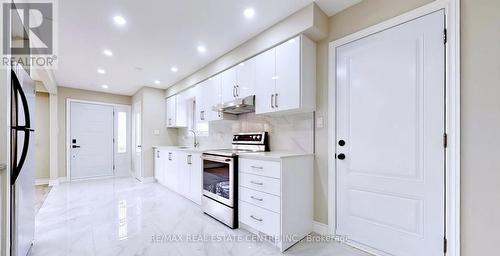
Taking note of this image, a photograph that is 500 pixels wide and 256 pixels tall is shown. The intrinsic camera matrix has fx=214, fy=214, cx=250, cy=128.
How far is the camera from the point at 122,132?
20.4ft

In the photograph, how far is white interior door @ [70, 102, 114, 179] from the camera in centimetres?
551

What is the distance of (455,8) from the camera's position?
1.56 meters

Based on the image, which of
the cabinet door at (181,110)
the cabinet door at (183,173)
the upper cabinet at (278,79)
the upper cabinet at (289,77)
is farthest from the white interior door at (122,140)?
the upper cabinet at (289,77)

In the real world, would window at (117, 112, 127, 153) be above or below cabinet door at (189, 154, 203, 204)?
above

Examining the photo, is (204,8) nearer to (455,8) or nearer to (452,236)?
(455,8)

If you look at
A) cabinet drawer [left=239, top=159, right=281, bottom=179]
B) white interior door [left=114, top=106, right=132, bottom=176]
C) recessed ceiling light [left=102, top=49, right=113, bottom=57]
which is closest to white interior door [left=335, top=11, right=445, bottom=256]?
cabinet drawer [left=239, top=159, right=281, bottom=179]

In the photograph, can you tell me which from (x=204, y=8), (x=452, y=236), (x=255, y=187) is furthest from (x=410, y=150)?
(x=204, y=8)

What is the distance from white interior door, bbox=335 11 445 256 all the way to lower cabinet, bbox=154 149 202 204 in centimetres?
216

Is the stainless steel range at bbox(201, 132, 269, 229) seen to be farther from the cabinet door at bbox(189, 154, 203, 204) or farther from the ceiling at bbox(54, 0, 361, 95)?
the ceiling at bbox(54, 0, 361, 95)

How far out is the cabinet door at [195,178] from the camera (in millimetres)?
3373

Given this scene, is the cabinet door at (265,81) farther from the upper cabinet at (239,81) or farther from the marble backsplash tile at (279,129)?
the marble backsplash tile at (279,129)

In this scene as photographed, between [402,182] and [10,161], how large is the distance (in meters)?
3.00

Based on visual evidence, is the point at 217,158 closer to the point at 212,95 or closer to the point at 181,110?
the point at 212,95

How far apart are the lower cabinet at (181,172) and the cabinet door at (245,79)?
1248 mm
